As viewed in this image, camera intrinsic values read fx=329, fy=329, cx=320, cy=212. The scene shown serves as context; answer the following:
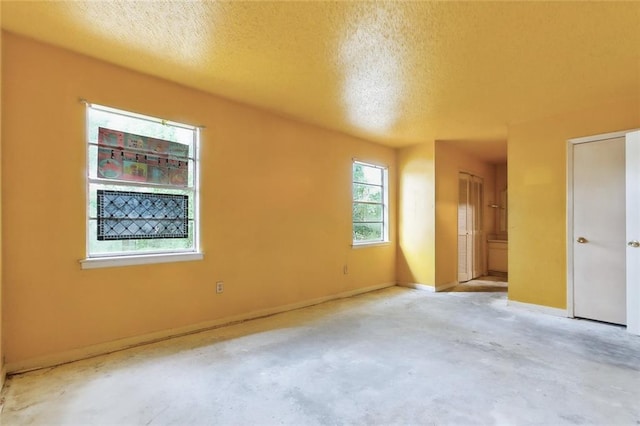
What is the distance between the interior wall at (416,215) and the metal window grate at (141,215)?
3.69 meters

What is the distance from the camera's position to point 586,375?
7.80 feet

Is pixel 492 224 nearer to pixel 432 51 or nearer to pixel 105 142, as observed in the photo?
pixel 432 51

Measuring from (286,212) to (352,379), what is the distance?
7.47ft

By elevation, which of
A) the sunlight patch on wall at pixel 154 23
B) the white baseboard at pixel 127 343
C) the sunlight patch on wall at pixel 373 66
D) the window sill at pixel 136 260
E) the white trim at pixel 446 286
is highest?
the sunlight patch on wall at pixel 154 23

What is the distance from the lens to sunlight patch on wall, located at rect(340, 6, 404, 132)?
219cm

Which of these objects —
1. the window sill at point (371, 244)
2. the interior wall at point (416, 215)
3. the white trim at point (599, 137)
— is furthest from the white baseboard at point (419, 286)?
the white trim at point (599, 137)

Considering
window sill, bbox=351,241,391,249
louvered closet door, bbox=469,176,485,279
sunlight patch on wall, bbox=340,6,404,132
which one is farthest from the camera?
louvered closet door, bbox=469,176,485,279

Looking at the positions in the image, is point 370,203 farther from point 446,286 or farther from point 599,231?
point 599,231

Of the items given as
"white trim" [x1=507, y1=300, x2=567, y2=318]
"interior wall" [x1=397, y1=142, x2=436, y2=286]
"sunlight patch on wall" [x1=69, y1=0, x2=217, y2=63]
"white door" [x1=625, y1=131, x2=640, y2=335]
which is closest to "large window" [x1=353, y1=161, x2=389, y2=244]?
"interior wall" [x1=397, y1=142, x2=436, y2=286]

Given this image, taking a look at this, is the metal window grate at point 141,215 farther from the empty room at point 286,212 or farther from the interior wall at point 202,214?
the interior wall at point 202,214

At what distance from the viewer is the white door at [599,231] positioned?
353cm

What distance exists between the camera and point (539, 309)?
405 centimetres

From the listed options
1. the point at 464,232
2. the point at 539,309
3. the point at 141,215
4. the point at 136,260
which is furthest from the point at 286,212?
the point at 464,232

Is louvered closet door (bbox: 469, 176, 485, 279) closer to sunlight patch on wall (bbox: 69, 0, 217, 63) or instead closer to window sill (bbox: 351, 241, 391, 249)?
window sill (bbox: 351, 241, 391, 249)
